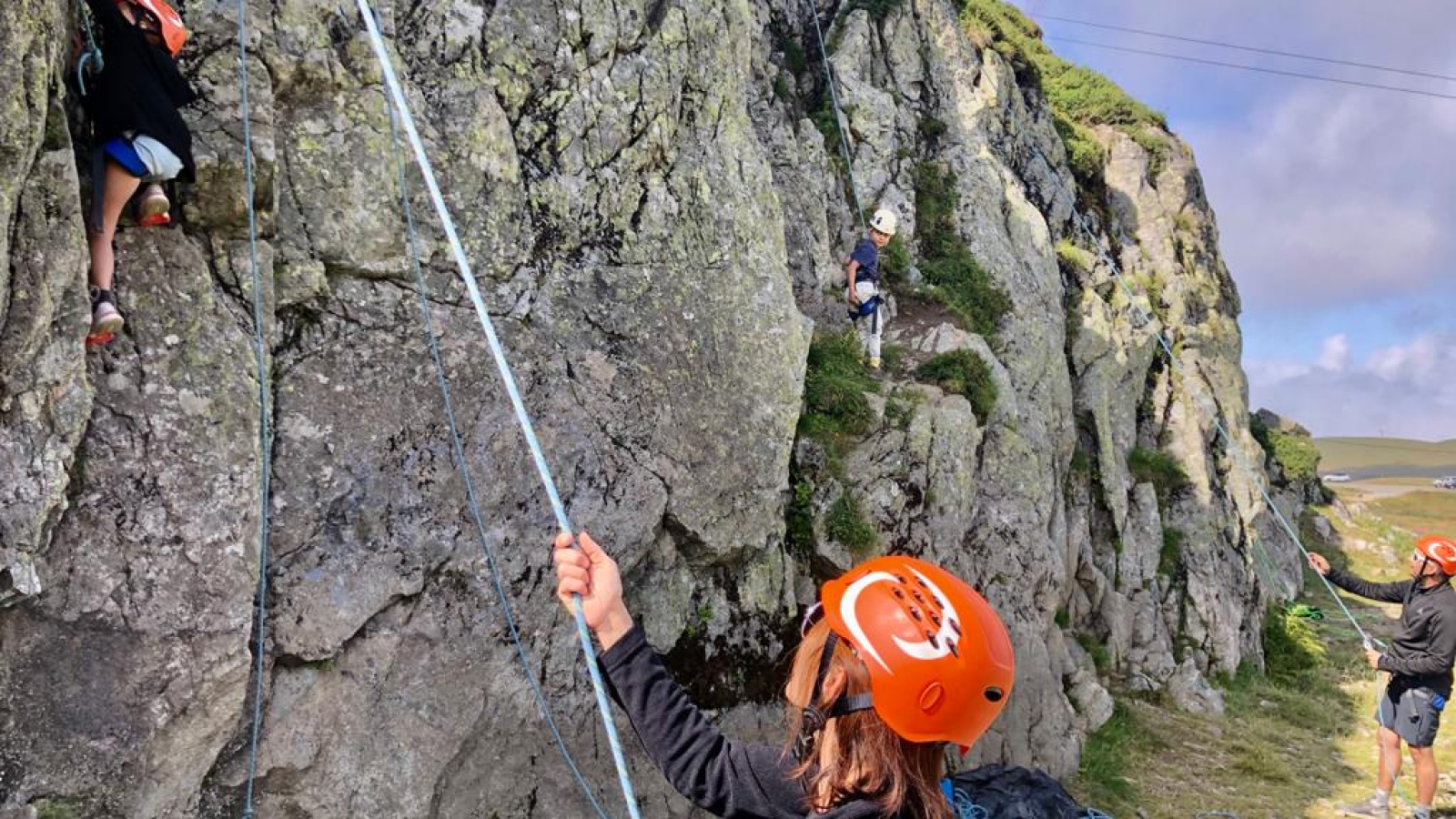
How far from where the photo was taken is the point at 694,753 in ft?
9.36

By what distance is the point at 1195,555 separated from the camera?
18516 millimetres

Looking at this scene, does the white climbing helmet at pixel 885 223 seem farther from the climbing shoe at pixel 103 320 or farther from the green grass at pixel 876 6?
the climbing shoe at pixel 103 320

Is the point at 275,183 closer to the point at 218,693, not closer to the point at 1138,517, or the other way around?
the point at 218,693

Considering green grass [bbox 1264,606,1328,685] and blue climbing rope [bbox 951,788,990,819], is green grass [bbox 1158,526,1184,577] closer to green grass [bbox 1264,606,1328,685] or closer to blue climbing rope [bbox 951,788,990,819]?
green grass [bbox 1264,606,1328,685]

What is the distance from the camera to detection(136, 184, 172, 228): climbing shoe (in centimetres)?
545

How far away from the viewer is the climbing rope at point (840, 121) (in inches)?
605

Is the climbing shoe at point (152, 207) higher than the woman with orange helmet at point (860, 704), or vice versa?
→ the climbing shoe at point (152, 207)

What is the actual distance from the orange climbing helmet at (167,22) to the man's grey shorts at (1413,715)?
532 inches

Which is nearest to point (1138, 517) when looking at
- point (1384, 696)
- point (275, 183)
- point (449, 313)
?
point (1384, 696)

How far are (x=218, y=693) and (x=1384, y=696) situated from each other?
1246 centimetres

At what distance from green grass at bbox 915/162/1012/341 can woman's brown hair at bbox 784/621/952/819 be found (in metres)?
12.5

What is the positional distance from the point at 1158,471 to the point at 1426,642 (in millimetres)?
9351

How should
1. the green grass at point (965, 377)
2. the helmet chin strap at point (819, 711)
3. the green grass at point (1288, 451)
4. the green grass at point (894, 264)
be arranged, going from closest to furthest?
the helmet chin strap at point (819, 711) < the green grass at point (965, 377) < the green grass at point (894, 264) < the green grass at point (1288, 451)

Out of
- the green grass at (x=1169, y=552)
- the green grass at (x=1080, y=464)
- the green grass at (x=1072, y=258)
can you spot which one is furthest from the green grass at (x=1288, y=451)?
the green grass at (x=1080, y=464)
